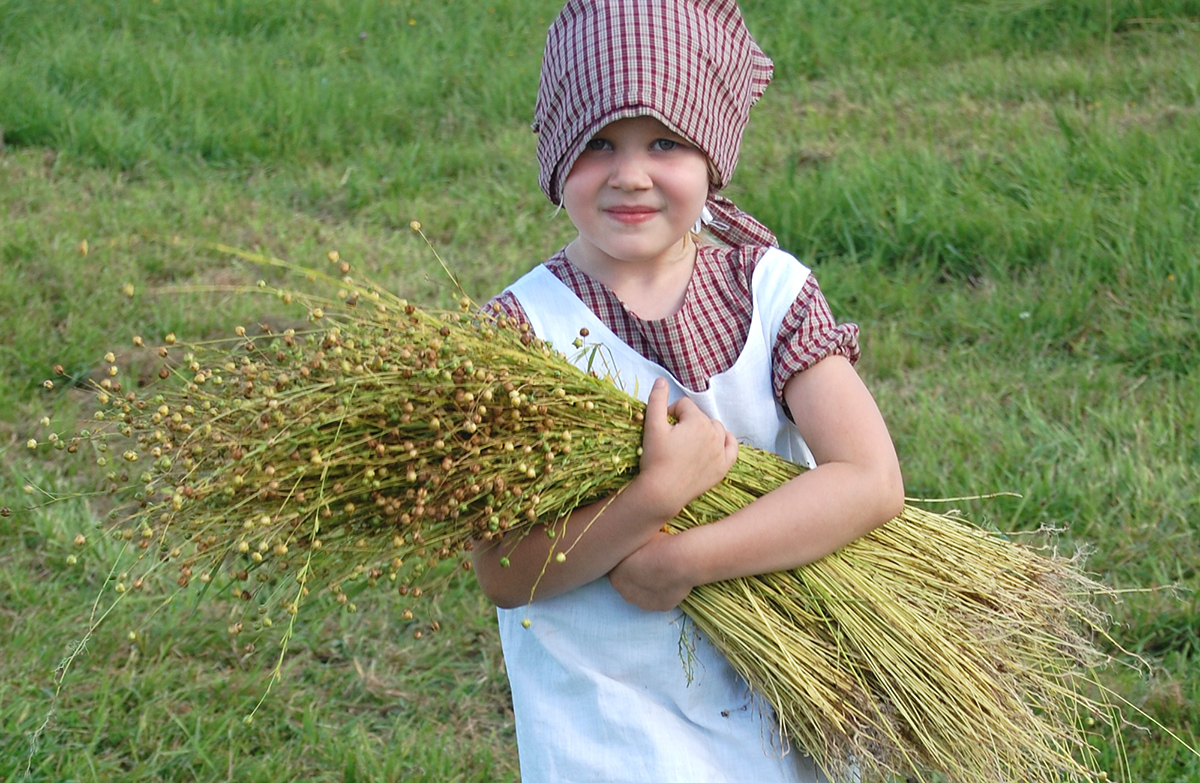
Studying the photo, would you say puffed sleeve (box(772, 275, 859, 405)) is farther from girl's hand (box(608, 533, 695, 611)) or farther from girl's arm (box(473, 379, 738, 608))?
girl's hand (box(608, 533, 695, 611))

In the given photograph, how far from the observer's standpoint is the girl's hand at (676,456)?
5.83 ft

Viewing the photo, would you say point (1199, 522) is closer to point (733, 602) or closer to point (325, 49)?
point (733, 602)

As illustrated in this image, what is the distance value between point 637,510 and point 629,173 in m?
Answer: 0.51

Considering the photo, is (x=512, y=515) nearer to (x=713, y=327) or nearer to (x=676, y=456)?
(x=676, y=456)

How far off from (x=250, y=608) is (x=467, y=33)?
3.86 metres

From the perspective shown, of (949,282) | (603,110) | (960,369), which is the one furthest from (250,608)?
(949,282)

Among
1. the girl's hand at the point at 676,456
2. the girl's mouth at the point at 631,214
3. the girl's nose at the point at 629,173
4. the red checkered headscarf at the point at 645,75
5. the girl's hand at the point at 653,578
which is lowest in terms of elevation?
the girl's hand at the point at 653,578

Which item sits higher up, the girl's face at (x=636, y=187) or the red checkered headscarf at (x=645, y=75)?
the red checkered headscarf at (x=645, y=75)

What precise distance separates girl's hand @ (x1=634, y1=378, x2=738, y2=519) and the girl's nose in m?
0.31

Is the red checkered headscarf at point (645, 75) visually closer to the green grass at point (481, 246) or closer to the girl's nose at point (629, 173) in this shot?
the girl's nose at point (629, 173)

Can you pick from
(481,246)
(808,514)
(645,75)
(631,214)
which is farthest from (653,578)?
(481,246)

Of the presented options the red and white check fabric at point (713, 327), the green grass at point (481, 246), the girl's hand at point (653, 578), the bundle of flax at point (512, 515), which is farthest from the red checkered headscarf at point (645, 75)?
the green grass at point (481, 246)

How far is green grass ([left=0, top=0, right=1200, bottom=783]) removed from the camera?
3.01 meters

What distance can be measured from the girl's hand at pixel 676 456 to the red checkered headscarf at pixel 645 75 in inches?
16.1
